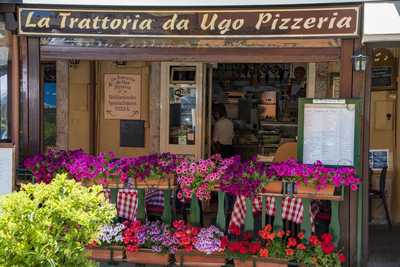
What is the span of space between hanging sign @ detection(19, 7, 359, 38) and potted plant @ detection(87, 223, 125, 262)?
1.93m

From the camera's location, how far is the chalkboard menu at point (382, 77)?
7.95m

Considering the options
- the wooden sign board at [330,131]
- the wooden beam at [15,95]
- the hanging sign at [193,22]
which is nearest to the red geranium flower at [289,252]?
the wooden sign board at [330,131]

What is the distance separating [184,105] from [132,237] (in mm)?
3342

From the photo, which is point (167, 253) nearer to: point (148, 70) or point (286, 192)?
point (286, 192)

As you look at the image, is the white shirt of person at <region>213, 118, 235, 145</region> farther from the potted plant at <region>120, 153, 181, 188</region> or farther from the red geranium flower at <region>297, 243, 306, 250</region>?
the red geranium flower at <region>297, 243, 306, 250</region>

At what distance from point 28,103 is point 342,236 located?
3.45 meters

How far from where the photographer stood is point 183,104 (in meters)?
8.56

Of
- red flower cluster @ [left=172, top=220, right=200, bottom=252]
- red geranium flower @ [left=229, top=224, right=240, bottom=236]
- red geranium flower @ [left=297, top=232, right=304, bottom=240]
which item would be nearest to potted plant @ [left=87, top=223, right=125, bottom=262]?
red flower cluster @ [left=172, top=220, right=200, bottom=252]

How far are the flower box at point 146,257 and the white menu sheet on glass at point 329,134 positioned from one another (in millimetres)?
1683

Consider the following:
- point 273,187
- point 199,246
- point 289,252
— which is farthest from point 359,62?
point 199,246

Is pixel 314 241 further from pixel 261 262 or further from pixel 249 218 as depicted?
pixel 249 218

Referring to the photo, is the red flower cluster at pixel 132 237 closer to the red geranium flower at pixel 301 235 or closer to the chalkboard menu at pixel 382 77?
the red geranium flower at pixel 301 235

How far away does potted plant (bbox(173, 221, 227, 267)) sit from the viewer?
5.41 metres

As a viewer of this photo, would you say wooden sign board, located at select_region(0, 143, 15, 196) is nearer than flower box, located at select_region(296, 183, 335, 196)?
No
